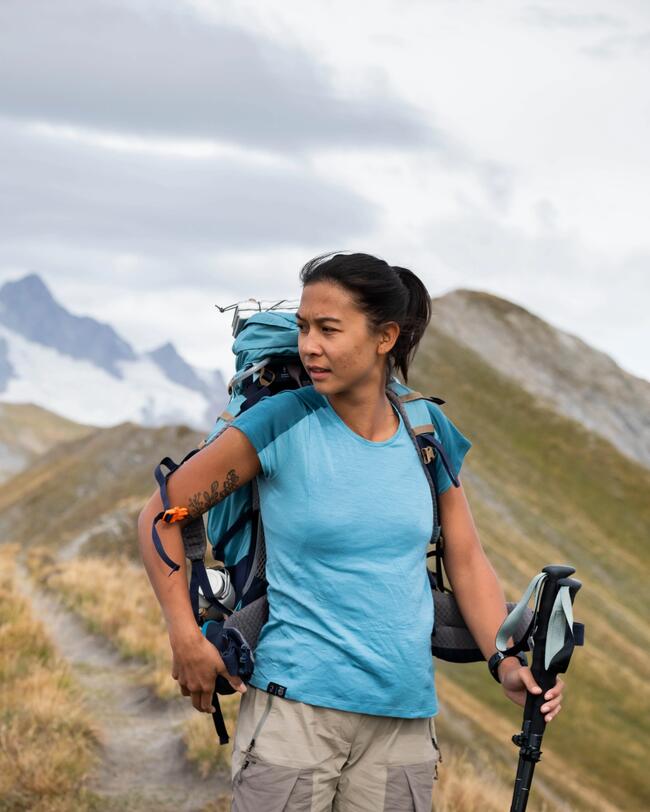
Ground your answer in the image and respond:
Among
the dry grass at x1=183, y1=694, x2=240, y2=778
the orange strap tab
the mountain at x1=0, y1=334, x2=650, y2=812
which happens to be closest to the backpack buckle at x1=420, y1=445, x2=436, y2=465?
the orange strap tab

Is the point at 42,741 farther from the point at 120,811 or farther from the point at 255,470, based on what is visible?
the point at 255,470

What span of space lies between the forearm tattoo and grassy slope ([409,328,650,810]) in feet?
37.2

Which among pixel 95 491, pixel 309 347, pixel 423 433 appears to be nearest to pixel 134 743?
pixel 423 433

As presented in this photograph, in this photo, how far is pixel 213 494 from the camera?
3.36 meters

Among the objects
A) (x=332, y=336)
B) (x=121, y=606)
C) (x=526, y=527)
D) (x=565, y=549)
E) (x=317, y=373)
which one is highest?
(x=332, y=336)

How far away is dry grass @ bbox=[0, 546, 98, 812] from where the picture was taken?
6238mm

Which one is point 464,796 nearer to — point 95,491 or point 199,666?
point 199,666

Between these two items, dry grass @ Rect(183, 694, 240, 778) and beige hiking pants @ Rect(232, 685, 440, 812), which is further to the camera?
dry grass @ Rect(183, 694, 240, 778)

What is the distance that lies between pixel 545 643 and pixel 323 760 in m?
0.74

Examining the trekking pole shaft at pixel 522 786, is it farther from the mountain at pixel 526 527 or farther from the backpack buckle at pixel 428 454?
the mountain at pixel 526 527

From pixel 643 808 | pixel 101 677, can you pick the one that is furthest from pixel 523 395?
pixel 101 677

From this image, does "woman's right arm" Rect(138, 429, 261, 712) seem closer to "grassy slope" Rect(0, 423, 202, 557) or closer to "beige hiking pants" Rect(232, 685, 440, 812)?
"beige hiking pants" Rect(232, 685, 440, 812)

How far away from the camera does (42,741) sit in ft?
23.1

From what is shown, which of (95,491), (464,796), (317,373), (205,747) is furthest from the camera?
(95,491)
